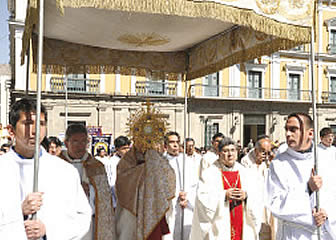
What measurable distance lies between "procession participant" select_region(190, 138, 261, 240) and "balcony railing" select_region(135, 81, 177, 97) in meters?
15.7

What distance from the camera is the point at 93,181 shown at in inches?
143

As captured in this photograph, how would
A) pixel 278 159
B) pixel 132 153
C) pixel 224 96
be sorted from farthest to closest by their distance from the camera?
pixel 224 96 → pixel 132 153 → pixel 278 159

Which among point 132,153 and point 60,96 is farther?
point 60,96

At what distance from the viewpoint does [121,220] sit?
12.7ft

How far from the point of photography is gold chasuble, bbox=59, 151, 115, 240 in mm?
3592

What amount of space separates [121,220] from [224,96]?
18279 millimetres

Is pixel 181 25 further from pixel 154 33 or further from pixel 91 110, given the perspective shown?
pixel 91 110

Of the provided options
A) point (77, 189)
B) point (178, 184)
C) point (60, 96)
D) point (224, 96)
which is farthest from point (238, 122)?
point (77, 189)

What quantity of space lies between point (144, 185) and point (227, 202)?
3.37ft

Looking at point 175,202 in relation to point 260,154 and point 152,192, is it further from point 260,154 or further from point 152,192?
point 152,192

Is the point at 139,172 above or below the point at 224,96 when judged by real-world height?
below

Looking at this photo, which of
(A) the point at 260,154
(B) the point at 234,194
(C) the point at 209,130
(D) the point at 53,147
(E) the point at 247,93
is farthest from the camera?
(E) the point at 247,93

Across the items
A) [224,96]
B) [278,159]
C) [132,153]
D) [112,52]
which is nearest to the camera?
[278,159]

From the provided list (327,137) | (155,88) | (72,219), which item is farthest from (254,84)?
(72,219)
